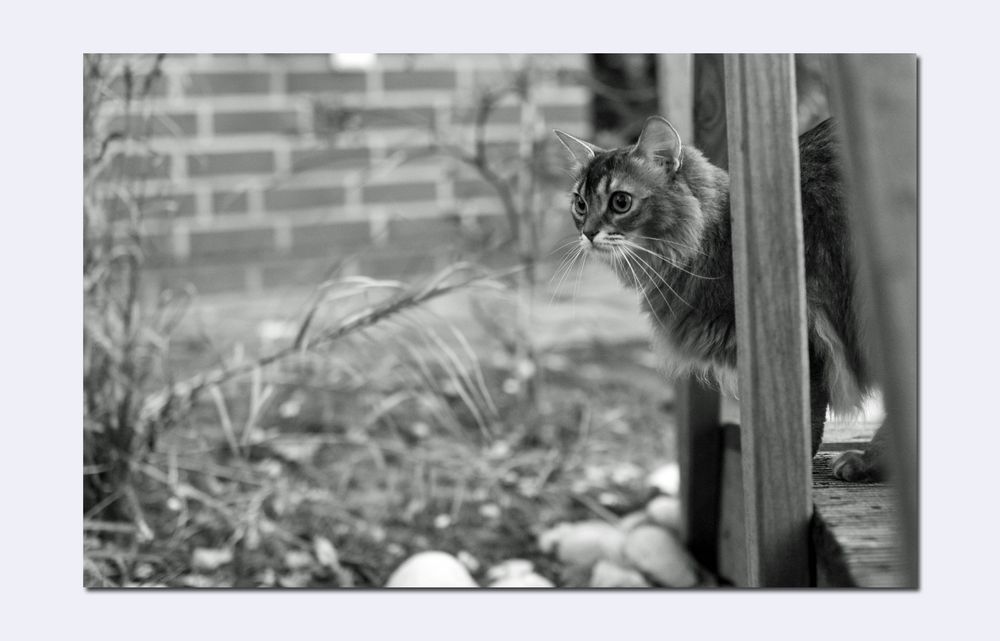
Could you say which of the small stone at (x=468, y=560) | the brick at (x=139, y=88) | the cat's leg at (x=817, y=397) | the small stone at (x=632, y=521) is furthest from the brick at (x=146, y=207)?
the cat's leg at (x=817, y=397)

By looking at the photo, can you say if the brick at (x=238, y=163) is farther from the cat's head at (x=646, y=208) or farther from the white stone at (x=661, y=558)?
the cat's head at (x=646, y=208)

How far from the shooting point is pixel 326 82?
3.14m

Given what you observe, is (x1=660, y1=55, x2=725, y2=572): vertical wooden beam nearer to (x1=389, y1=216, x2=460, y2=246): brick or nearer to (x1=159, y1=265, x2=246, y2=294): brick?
(x1=389, y1=216, x2=460, y2=246): brick

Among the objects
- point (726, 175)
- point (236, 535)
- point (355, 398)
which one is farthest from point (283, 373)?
point (726, 175)

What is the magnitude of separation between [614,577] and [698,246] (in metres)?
0.81

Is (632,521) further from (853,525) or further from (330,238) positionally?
(330,238)

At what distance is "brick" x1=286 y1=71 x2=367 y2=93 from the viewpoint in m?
3.11

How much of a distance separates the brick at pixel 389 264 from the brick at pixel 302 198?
0.21m

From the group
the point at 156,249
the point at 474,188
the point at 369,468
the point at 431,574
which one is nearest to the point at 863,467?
the point at 431,574

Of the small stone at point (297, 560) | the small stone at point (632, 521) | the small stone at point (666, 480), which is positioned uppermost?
the small stone at point (666, 480)

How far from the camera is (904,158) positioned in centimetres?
108

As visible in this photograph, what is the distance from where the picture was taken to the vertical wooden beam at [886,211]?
40.8 inches

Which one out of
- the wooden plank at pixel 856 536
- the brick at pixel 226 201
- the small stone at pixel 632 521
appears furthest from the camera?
the brick at pixel 226 201

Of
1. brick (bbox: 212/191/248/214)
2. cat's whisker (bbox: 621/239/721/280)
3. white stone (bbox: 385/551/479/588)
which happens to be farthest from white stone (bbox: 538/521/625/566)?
brick (bbox: 212/191/248/214)
